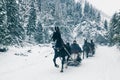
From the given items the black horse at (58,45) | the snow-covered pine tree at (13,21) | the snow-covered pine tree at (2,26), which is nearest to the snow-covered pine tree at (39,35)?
the snow-covered pine tree at (13,21)

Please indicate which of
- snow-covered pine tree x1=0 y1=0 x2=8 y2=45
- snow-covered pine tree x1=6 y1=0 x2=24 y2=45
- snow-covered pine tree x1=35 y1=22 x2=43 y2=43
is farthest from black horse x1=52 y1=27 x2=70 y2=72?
snow-covered pine tree x1=35 y1=22 x2=43 y2=43

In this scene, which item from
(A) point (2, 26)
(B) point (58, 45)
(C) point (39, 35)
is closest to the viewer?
(B) point (58, 45)

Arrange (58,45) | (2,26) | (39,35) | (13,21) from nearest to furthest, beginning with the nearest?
(58,45)
(2,26)
(13,21)
(39,35)

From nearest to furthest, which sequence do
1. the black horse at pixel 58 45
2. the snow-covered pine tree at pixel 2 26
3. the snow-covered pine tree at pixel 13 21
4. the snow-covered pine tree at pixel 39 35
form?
the black horse at pixel 58 45
the snow-covered pine tree at pixel 2 26
the snow-covered pine tree at pixel 13 21
the snow-covered pine tree at pixel 39 35

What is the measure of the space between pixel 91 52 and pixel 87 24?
92.4m

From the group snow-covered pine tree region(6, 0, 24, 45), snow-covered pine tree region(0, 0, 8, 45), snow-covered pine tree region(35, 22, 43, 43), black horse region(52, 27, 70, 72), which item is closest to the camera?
black horse region(52, 27, 70, 72)

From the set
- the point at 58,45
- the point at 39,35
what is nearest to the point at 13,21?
the point at 58,45

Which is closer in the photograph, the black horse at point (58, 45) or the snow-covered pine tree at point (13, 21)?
the black horse at point (58, 45)

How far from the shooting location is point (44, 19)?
116188 mm

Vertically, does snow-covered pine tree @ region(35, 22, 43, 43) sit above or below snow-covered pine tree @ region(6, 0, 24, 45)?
below

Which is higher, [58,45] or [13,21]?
[13,21]

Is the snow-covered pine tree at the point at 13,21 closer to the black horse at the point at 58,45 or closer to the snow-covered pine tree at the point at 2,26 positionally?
the snow-covered pine tree at the point at 2,26

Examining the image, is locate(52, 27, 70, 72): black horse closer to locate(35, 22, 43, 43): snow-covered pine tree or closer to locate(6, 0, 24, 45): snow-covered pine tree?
locate(6, 0, 24, 45): snow-covered pine tree

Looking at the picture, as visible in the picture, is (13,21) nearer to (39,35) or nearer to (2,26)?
(2,26)
